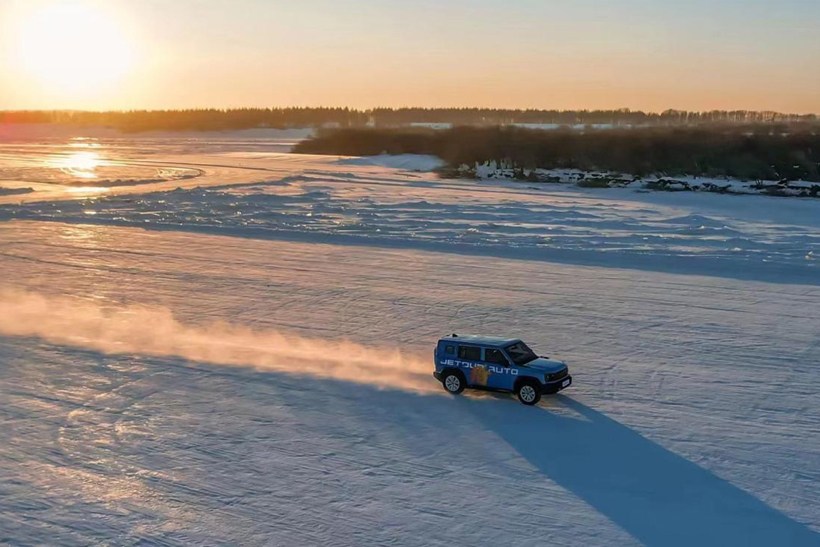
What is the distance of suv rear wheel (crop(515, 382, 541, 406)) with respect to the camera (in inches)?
541

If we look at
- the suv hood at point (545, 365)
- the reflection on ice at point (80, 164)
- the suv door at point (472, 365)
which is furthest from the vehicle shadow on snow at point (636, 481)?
the reflection on ice at point (80, 164)

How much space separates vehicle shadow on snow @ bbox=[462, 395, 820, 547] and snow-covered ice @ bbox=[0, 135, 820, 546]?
0.14 feet

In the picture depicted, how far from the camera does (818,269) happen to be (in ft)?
86.4

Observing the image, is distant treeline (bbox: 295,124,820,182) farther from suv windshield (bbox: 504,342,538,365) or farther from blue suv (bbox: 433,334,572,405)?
blue suv (bbox: 433,334,572,405)

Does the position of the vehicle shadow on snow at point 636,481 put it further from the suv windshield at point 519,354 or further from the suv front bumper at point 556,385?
the suv windshield at point 519,354

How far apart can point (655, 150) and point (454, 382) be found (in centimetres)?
6433

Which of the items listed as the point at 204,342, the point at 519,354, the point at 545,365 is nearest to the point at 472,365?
the point at 519,354

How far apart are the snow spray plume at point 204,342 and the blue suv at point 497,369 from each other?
0.76 metres

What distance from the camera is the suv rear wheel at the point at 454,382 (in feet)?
47.0

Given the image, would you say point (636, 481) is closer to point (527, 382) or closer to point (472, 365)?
point (527, 382)

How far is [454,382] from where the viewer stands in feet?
47.2

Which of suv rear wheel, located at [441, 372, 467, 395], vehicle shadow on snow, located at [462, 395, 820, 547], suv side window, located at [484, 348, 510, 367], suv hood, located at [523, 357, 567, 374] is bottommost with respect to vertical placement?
vehicle shadow on snow, located at [462, 395, 820, 547]

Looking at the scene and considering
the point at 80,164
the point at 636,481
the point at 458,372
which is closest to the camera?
the point at 636,481

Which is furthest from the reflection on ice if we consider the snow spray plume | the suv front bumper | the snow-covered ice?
the suv front bumper
